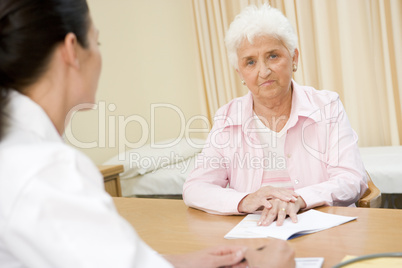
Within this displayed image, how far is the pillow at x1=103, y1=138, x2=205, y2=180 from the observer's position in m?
3.06

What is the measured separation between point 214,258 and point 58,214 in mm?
481

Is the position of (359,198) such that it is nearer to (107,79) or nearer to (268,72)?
(268,72)

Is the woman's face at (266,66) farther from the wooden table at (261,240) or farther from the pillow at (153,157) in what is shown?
the pillow at (153,157)

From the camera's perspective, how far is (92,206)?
594mm

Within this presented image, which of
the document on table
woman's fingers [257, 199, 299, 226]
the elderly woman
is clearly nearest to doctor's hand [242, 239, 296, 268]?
the document on table

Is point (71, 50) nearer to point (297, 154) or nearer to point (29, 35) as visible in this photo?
point (29, 35)

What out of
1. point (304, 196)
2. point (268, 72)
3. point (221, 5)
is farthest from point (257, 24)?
point (221, 5)

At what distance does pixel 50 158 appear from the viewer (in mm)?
610

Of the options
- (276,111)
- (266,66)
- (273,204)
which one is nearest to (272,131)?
(276,111)

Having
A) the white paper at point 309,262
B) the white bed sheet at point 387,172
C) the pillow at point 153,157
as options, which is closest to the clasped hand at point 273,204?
the white paper at point 309,262

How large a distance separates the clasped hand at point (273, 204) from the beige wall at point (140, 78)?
204 cm

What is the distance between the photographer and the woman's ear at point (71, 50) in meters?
0.74

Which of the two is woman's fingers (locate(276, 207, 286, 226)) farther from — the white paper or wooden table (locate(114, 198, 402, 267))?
the white paper

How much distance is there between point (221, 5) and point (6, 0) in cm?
346
